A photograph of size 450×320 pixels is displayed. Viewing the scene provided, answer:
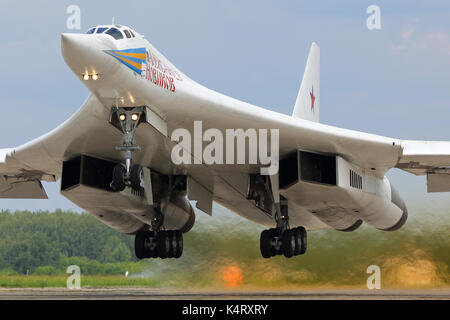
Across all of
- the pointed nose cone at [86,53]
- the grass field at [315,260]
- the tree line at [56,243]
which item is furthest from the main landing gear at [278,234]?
Answer: the pointed nose cone at [86,53]

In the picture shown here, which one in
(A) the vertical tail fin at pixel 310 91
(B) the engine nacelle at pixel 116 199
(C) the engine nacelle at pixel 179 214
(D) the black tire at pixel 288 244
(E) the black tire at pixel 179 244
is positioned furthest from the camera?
(A) the vertical tail fin at pixel 310 91

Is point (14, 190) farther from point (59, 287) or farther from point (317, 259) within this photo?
point (317, 259)

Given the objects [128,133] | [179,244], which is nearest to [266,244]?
[179,244]

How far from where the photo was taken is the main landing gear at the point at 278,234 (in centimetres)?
1560

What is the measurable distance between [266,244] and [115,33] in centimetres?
627

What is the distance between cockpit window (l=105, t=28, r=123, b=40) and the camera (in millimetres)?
11336

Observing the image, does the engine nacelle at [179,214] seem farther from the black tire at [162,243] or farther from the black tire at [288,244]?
the black tire at [288,244]

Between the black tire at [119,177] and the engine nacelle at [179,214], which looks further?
the engine nacelle at [179,214]

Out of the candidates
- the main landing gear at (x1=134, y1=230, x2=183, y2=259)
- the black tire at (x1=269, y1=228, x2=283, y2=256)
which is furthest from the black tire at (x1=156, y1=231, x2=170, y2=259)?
the black tire at (x1=269, y1=228, x2=283, y2=256)

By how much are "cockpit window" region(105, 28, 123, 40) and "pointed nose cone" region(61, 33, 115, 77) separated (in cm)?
32

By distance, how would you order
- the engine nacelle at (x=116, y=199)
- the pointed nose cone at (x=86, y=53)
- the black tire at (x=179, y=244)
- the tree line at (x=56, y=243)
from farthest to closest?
the tree line at (x=56, y=243) < the black tire at (x=179, y=244) < the engine nacelle at (x=116, y=199) < the pointed nose cone at (x=86, y=53)

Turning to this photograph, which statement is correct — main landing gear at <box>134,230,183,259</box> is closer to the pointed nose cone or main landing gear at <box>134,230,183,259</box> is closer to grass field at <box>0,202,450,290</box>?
grass field at <box>0,202,450,290</box>

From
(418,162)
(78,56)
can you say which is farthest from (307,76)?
(78,56)

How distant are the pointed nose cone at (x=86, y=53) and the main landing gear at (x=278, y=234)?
5390mm
